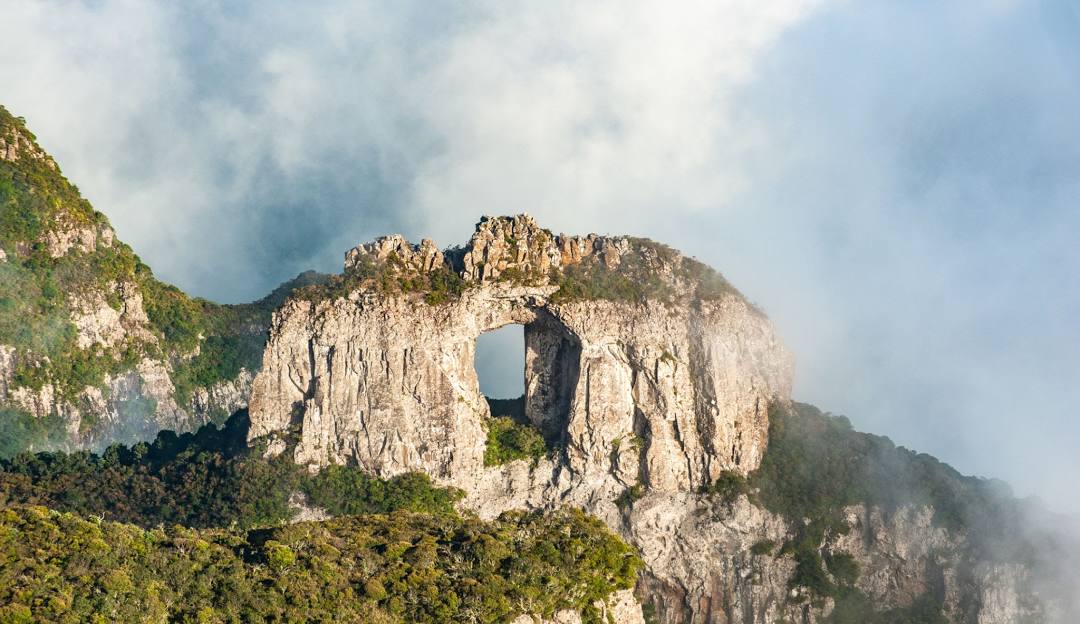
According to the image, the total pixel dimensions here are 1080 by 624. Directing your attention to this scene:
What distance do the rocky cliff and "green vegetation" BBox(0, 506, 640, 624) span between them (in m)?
25.1

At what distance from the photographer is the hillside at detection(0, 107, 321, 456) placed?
134 metres

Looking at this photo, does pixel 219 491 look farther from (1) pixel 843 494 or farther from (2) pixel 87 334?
(1) pixel 843 494

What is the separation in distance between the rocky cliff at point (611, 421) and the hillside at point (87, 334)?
56.4 ft

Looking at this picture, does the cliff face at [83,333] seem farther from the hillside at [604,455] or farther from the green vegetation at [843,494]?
the green vegetation at [843,494]

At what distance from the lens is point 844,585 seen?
377 feet

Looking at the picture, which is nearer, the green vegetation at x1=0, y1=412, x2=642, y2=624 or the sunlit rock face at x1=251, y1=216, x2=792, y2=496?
the green vegetation at x1=0, y1=412, x2=642, y2=624

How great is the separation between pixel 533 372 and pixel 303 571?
45.6m

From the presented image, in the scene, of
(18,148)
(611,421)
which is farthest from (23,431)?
(611,421)

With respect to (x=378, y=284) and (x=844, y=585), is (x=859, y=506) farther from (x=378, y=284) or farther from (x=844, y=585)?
(x=378, y=284)

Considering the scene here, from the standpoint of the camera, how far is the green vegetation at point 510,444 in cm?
11469

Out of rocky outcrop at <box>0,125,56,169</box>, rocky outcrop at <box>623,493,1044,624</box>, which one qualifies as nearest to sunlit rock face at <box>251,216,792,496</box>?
rocky outcrop at <box>623,493,1044,624</box>

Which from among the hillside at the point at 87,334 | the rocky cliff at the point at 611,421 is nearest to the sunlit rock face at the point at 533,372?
the rocky cliff at the point at 611,421

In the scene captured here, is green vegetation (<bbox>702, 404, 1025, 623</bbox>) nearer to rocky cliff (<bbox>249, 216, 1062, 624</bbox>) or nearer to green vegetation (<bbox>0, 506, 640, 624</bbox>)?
rocky cliff (<bbox>249, 216, 1062, 624</bbox>)

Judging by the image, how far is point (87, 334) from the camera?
13975 cm
